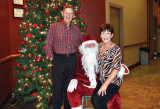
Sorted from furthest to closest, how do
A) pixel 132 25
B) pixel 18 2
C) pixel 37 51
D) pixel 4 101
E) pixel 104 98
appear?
pixel 132 25
pixel 18 2
pixel 4 101
pixel 37 51
pixel 104 98

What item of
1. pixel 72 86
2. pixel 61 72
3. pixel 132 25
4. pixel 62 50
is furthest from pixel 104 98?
pixel 132 25

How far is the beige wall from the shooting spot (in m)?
6.77

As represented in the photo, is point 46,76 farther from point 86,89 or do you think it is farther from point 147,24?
point 147,24

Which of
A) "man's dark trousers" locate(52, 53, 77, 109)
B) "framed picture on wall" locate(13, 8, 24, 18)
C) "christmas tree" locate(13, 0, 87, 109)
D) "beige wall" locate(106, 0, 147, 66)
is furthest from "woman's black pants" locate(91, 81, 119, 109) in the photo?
"beige wall" locate(106, 0, 147, 66)

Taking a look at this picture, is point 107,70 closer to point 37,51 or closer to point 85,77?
point 85,77

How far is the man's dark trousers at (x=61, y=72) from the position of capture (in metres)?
2.69

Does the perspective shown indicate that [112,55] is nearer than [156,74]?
Yes

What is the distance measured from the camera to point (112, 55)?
229 cm

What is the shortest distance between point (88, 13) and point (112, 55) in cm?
327

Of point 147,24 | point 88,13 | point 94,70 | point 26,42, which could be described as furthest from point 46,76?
point 147,24

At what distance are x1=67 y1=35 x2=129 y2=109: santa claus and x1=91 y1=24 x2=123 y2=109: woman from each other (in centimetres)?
24

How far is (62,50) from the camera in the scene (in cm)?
269

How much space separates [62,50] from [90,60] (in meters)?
0.40

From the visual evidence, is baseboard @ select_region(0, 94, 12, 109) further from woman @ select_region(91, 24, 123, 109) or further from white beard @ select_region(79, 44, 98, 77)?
woman @ select_region(91, 24, 123, 109)
